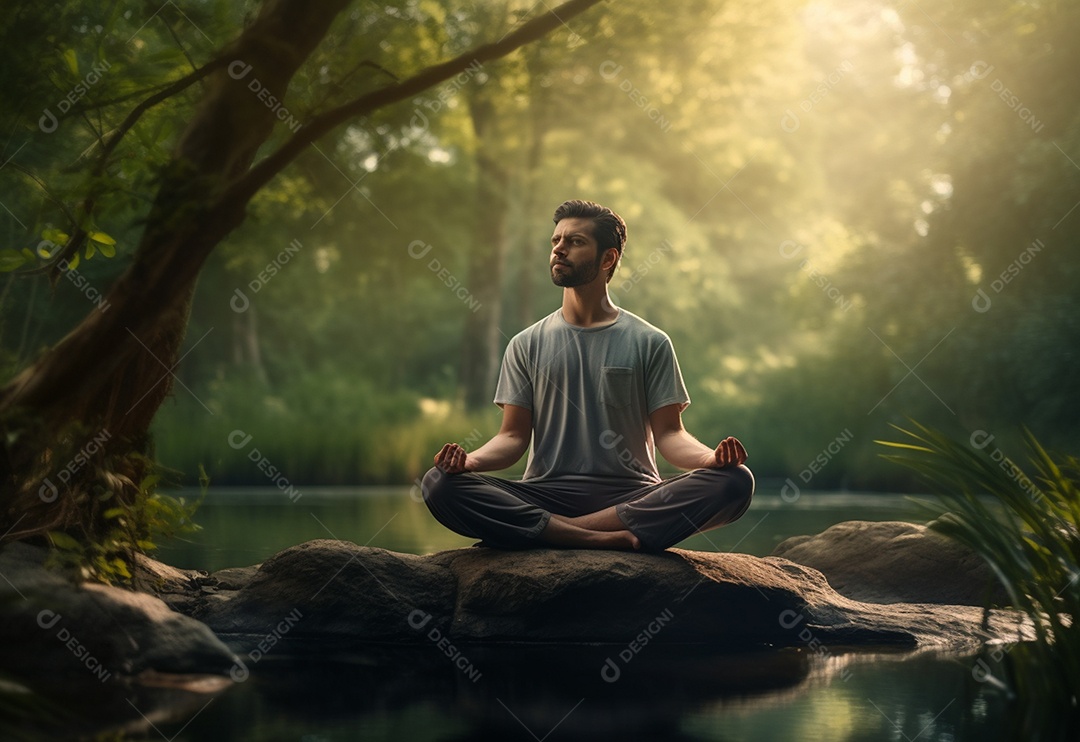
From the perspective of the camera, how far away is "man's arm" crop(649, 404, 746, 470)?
16.5ft

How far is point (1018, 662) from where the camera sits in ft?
11.5

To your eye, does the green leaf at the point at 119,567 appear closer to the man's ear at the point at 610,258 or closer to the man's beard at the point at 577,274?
the man's beard at the point at 577,274

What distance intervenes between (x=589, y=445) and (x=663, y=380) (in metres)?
0.44

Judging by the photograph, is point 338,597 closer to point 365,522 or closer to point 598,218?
point 598,218

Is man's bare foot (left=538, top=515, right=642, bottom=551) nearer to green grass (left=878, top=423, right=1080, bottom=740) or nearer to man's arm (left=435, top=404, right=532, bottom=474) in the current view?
man's arm (left=435, top=404, right=532, bottom=474)

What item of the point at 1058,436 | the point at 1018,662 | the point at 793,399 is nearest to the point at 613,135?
the point at 793,399

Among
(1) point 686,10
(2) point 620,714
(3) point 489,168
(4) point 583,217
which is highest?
(1) point 686,10

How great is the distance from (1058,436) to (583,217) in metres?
9.23

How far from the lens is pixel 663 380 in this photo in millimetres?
5402

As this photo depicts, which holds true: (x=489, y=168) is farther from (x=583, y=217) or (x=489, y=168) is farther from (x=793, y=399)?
(x=583, y=217)

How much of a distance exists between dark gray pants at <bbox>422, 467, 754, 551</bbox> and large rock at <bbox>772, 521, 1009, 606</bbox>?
1.48 m

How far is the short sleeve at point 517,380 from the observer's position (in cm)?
557

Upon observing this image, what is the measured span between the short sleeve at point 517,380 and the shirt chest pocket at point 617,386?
0.39 metres

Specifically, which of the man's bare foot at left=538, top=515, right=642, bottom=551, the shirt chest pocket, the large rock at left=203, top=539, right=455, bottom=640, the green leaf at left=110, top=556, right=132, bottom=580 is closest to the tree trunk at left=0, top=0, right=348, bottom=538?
the green leaf at left=110, top=556, right=132, bottom=580
